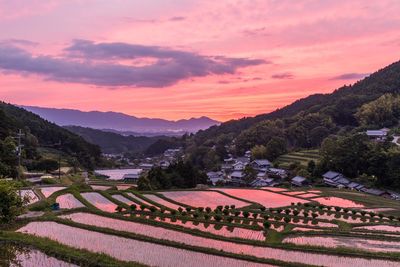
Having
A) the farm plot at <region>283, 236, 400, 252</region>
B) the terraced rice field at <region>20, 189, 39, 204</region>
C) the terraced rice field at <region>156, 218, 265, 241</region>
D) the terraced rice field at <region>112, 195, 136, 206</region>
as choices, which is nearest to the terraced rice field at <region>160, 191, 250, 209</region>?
the terraced rice field at <region>112, 195, 136, 206</region>

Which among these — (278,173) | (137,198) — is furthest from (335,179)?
(137,198)

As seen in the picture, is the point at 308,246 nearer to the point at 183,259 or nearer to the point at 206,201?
the point at 183,259

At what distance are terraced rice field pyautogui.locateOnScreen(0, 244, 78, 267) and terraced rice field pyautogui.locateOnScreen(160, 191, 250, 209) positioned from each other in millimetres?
13231

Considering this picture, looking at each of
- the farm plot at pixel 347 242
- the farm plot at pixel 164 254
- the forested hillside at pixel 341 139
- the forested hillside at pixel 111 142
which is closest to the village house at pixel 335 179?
the forested hillside at pixel 341 139

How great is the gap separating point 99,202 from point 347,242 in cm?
1428

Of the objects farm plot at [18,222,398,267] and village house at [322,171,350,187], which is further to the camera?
village house at [322,171,350,187]

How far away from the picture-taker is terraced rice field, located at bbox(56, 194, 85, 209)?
21.4 m

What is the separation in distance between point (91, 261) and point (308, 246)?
818cm

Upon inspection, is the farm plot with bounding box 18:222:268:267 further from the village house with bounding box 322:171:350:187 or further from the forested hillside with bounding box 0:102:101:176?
the village house with bounding box 322:171:350:187

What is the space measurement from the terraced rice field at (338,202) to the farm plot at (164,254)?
47.8 ft

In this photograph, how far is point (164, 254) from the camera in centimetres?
1357

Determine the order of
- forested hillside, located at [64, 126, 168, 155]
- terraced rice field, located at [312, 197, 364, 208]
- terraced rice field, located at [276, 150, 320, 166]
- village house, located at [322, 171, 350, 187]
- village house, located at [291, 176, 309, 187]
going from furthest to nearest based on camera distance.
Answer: forested hillside, located at [64, 126, 168, 155]
terraced rice field, located at [276, 150, 320, 166]
village house, located at [291, 176, 309, 187]
village house, located at [322, 171, 350, 187]
terraced rice field, located at [312, 197, 364, 208]

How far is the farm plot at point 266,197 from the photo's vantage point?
2708cm

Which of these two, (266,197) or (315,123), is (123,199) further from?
(315,123)
